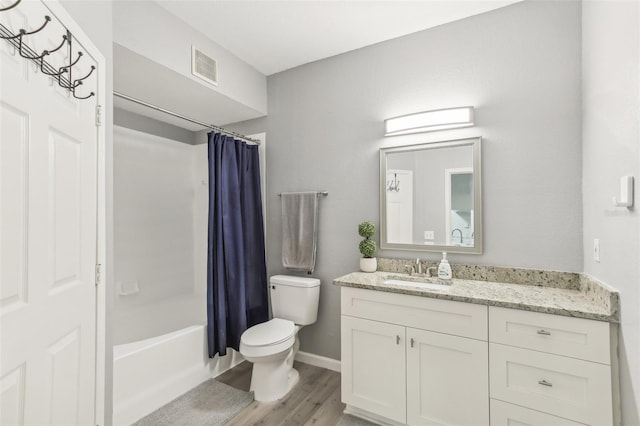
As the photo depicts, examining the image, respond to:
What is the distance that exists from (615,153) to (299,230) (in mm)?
2044

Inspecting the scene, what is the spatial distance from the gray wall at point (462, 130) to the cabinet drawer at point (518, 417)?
81cm

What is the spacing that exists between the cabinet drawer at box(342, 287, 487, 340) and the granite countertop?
0.04 metres

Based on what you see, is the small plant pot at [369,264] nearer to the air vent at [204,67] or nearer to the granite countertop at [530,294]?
the granite countertop at [530,294]

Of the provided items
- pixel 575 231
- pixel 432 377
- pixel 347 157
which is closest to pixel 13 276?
pixel 432 377

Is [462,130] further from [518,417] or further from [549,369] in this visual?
[518,417]

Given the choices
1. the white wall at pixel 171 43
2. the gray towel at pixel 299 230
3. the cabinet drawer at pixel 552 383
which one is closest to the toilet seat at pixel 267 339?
the gray towel at pixel 299 230

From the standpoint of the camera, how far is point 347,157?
2.51m

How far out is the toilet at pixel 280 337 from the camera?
207 centimetres

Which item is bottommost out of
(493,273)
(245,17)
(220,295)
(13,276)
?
(220,295)

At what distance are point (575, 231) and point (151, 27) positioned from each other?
2855mm

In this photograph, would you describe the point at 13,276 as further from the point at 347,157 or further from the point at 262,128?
the point at 262,128

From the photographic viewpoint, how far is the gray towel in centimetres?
261

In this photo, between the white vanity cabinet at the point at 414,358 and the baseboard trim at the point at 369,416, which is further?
the baseboard trim at the point at 369,416

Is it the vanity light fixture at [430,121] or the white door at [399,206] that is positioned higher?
the vanity light fixture at [430,121]
